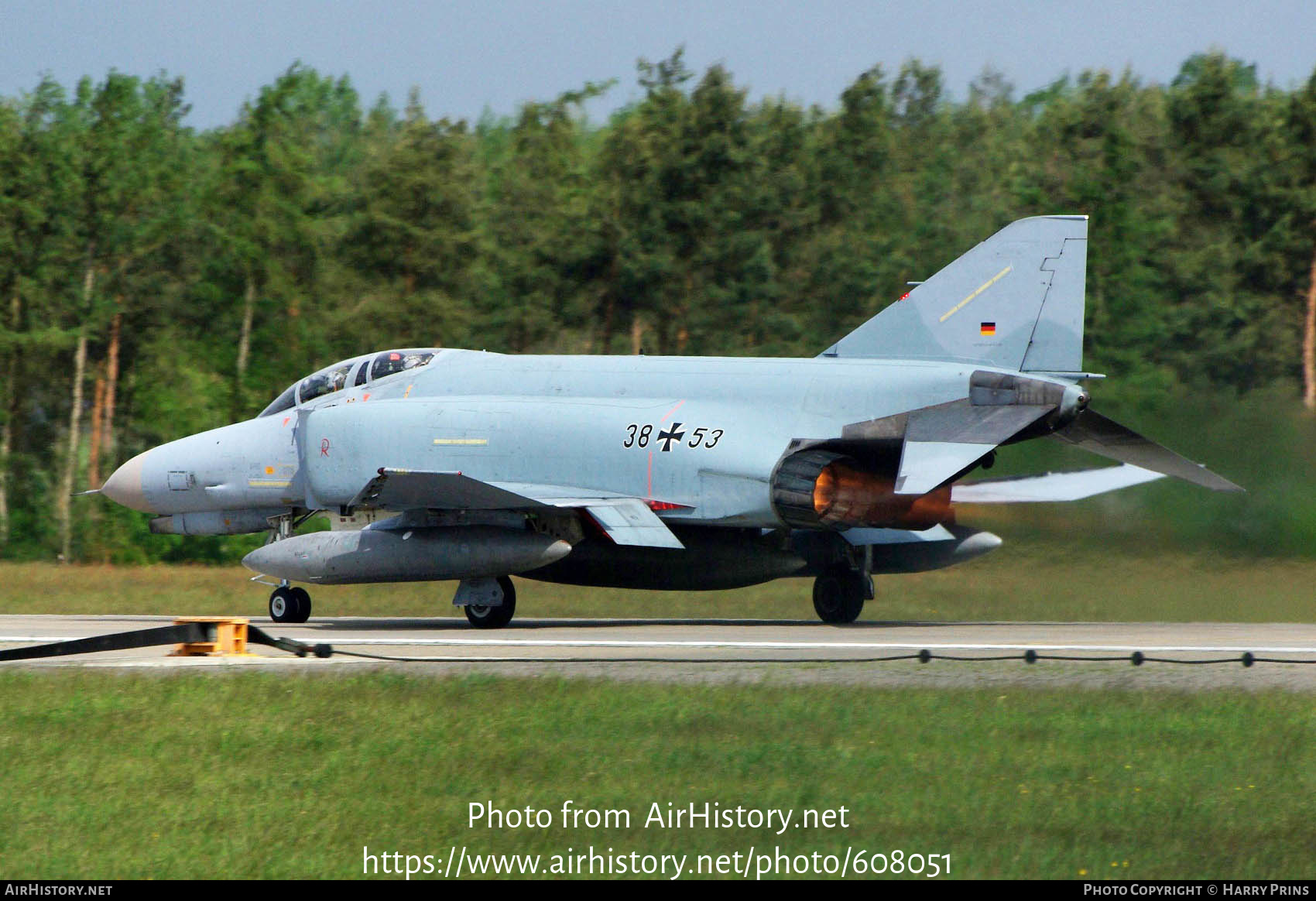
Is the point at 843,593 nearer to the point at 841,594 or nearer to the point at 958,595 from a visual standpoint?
the point at 841,594

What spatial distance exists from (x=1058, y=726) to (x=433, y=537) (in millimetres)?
8739

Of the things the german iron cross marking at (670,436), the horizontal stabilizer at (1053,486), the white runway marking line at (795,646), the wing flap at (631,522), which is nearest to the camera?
the white runway marking line at (795,646)

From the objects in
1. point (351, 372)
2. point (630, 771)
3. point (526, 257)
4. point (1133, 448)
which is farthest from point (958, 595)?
point (526, 257)

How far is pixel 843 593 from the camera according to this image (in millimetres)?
17344

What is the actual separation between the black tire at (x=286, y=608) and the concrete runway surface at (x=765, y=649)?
238 millimetres

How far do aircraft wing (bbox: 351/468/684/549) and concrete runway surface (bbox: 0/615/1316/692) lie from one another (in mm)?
1055

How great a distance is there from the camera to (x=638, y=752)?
8719mm

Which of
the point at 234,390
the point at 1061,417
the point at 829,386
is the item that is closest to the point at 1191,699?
the point at 1061,417

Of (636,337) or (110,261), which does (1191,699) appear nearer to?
(636,337)

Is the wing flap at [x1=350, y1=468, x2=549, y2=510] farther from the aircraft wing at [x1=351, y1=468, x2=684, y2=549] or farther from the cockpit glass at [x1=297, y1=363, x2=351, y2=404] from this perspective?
the cockpit glass at [x1=297, y1=363, x2=351, y2=404]

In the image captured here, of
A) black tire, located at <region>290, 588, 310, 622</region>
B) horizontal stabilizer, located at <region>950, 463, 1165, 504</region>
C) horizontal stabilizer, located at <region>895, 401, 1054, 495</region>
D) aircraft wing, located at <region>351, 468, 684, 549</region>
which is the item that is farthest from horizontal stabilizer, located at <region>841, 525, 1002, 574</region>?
black tire, located at <region>290, 588, 310, 622</region>

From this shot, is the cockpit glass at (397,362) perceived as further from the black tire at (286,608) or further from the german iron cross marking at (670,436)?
the german iron cross marking at (670,436)

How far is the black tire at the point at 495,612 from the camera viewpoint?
1692 cm

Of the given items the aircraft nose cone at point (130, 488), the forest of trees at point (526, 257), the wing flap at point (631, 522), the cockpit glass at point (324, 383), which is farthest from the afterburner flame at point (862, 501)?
the forest of trees at point (526, 257)
